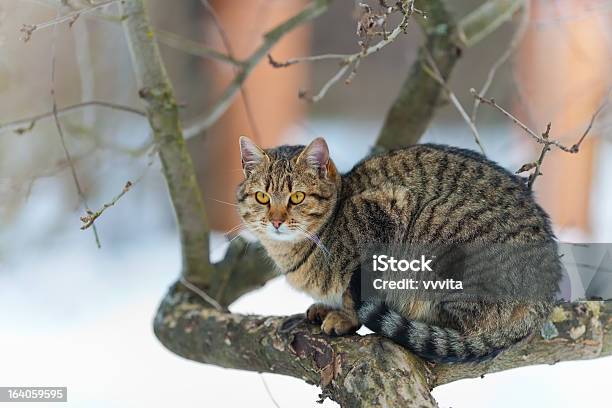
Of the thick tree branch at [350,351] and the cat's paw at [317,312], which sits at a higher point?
the cat's paw at [317,312]

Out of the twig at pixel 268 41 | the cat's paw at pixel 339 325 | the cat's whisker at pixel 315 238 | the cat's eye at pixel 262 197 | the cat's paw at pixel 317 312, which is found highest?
the twig at pixel 268 41

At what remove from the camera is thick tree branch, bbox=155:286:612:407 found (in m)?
1.69

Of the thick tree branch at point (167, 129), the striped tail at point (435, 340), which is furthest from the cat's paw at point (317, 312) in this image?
the thick tree branch at point (167, 129)

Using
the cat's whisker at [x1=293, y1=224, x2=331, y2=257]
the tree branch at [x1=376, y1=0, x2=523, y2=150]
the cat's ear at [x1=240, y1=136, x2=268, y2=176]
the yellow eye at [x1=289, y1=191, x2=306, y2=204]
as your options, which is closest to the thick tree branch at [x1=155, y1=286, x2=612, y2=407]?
the cat's whisker at [x1=293, y1=224, x2=331, y2=257]

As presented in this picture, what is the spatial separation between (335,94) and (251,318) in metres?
4.46

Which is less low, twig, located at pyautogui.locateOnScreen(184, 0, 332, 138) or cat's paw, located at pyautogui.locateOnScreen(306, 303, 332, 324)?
twig, located at pyautogui.locateOnScreen(184, 0, 332, 138)

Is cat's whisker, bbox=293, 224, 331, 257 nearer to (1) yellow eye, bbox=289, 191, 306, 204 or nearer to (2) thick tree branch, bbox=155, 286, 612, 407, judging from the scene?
(1) yellow eye, bbox=289, 191, 306, 204

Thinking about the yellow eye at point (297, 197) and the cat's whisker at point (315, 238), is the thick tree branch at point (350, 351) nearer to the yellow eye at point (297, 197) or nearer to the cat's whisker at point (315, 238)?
the cat's whisker at point (315, 238)

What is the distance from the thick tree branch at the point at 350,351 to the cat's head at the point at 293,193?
29 centimetres

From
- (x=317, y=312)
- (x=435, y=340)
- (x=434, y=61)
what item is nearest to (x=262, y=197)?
(x=317, y=312)

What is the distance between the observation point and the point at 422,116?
2.94 meters

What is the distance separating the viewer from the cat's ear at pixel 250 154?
214cm

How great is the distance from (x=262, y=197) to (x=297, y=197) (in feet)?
0.34

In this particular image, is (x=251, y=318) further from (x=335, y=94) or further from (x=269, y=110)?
(x=335, y=94)
